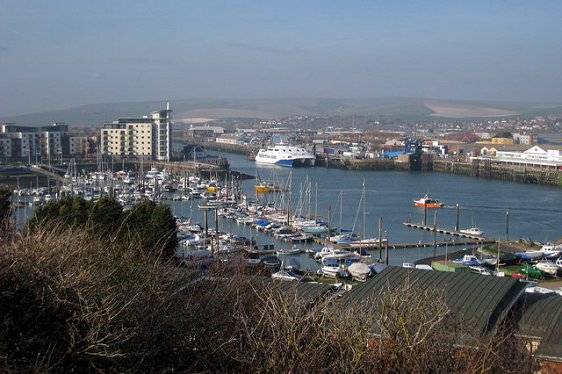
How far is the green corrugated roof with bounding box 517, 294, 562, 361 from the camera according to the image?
1942mm

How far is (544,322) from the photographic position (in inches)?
87.6

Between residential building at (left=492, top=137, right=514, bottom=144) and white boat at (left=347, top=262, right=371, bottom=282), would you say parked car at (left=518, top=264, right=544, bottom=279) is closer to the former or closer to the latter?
white boat at (left=347, top=262, right=371, bottom=282)

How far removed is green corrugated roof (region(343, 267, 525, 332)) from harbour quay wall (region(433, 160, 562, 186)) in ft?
32.5

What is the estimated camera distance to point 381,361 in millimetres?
1401

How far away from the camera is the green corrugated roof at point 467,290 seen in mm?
2123

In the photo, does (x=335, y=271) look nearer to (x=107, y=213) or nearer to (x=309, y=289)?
(x=107, y=213)

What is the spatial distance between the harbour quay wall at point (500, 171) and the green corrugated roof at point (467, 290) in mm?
9912

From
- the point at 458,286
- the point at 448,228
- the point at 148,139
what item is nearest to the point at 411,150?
the point at 148,139

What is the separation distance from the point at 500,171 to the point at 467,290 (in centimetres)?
1122

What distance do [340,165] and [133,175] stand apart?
4.70 metres

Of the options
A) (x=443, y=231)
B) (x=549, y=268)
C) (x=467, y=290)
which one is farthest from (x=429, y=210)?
(x=467, y=290)

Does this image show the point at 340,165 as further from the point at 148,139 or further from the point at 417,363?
the point at 417,363

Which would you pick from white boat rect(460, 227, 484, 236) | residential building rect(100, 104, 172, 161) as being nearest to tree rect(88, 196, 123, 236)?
white boat rect(460, 227, 484, 236)

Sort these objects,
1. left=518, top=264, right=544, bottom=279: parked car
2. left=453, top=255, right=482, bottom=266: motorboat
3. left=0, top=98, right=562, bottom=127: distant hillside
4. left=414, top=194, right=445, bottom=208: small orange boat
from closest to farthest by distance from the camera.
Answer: left=518, top=264, right=544, bottom=279: parked car < left=453, top=255, right=482, bottom=266: motorboat < left=414, top=194, right=445, bottom=208: small orange boat < left=0, top=98, right=562, bottom=127: distant hillside
